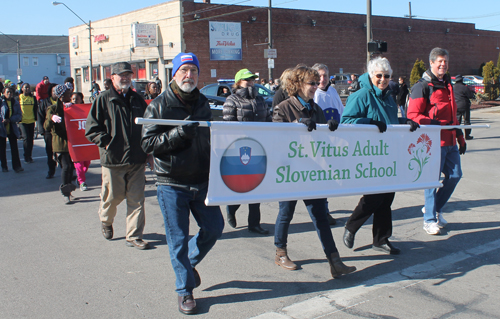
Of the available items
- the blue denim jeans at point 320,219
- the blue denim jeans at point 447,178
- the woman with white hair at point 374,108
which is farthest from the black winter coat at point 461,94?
the blue denim jeans at point 320,219

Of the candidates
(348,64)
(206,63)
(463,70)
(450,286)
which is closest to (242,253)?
(450,286)

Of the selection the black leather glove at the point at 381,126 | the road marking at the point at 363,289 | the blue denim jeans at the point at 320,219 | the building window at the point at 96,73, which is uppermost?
the building window at the point at 96,73

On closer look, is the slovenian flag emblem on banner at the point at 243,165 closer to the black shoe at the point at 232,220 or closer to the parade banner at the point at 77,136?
the black shoe at the point at 232,220

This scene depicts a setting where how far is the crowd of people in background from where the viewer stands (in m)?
3.66

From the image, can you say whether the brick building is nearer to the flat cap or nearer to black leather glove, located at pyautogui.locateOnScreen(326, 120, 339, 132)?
the flat cap

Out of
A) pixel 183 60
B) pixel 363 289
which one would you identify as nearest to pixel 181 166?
pixel 183 60

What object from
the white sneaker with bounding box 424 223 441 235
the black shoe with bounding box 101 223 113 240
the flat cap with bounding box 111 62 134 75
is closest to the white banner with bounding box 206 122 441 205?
the white sneaker with bounding box 424 223 441 235

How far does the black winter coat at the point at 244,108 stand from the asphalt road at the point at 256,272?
144cm

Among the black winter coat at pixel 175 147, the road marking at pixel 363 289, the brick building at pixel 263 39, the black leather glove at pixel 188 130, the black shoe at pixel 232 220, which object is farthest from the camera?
the brick building at pixel 263 39

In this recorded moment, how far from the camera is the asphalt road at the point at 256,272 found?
3762 millimetres

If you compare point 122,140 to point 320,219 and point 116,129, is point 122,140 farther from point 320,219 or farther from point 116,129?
point 320,219

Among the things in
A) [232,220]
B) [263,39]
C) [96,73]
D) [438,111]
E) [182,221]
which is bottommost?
[232,220]

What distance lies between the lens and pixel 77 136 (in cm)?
768

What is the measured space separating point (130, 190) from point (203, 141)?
2.04 meters
